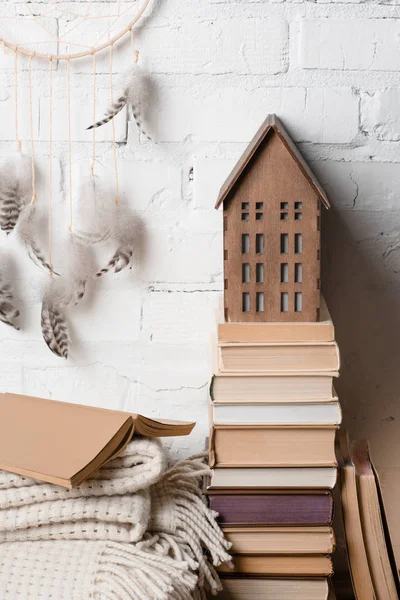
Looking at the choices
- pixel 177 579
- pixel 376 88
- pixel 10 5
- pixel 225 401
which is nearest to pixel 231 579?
pixel 177 579

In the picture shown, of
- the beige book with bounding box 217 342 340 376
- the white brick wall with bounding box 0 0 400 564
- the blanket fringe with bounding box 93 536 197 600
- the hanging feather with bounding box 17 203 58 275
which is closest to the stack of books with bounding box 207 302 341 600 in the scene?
the beige book with bounding box 217 342 340 376

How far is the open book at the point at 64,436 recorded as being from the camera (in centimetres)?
86

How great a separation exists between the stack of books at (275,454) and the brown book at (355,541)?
1.1 inches

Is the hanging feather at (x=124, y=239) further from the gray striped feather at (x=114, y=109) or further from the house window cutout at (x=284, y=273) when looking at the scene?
the house window cutout at (x=284, y=273)

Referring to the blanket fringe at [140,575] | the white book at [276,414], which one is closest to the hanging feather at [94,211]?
the white book at [276,414]

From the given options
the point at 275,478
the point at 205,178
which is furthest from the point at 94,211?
the point at 275,478

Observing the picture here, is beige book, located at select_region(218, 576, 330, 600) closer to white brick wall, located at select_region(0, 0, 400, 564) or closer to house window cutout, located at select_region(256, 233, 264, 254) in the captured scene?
white brick wall, located at select_region(0, 0, 400, 564)

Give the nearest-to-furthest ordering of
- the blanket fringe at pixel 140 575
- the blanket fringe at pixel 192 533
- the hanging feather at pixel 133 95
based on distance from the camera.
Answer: the blanket fringe at pixel 140 575
the blanket fringe at pixel 192 533
the hanging feather at pixel 133 95

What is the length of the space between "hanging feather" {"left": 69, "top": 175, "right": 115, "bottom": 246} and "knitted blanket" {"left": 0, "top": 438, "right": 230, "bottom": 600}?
36 cm

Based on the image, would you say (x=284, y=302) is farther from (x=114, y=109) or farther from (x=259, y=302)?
(x=114, y=109)

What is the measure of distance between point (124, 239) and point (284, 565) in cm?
54

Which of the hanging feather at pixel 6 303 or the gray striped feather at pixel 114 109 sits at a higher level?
the gray striped feather at pixel 114 109

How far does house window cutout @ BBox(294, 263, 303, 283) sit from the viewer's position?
96cm

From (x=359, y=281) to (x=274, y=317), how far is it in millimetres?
254
